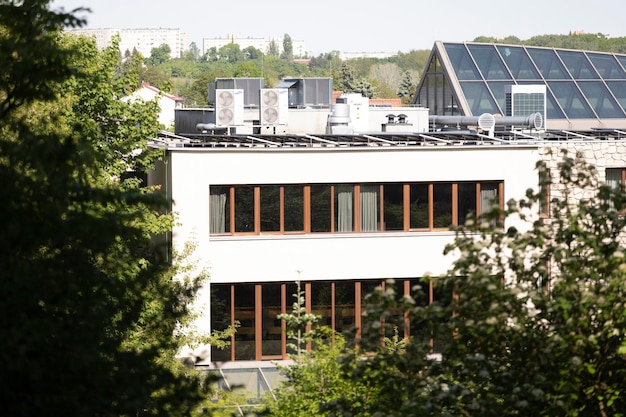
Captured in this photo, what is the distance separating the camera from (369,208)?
3139 cm

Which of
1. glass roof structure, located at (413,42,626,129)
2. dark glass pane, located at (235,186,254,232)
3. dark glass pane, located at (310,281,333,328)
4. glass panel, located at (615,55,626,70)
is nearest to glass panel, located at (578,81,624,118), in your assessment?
glass roof structure, located at (413,42,626,129)

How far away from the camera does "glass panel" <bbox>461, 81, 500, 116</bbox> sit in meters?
44.8

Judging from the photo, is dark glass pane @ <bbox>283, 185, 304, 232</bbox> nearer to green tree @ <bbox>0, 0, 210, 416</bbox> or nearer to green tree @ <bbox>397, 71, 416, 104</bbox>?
green tree @ <bbox>0, 0, 210, 416</bbox>

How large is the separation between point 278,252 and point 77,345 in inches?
821

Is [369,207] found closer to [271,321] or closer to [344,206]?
[344,206]

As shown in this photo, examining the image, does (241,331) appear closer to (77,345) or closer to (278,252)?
(278,252)

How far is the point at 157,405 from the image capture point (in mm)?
10742

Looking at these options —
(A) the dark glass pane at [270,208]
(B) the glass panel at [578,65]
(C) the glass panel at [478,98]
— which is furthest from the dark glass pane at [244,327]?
(B) the glass panel at [578,65]

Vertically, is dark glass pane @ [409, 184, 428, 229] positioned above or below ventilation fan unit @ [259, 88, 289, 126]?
below

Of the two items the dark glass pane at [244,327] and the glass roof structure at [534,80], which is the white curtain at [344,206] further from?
the glass roof structure at [534,80]

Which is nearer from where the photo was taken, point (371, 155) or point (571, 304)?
point (571, 304)

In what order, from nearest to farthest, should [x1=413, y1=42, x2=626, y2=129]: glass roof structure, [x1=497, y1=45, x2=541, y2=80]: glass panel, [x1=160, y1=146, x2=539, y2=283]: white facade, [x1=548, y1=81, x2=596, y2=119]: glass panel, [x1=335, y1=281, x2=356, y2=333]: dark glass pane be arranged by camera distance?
[x1=160, y1=146, x2=539, y2=283]: white facade
[x1=335, y1=281, x2=356, y2=333]: dark glass pane
[x1=548, y1=81, x2=596, y2=119]: glass panel
[x1=413, y1=42, x2=626, y2=129]: glass roof structure
[x1=497, y1=45, x2=541, y2=80]: glass panel

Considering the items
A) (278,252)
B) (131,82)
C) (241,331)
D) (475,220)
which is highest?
(131,82)

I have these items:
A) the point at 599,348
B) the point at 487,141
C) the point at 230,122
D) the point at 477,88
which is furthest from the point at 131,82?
the point at 599,348
